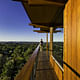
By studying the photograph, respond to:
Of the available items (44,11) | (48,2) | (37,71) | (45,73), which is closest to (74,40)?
(48,2)

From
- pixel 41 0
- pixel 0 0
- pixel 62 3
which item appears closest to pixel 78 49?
pixel 62 3

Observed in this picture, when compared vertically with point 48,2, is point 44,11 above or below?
above

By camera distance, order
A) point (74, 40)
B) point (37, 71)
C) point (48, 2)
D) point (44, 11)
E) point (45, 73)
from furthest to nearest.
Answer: point (37, 71), point (45, 73), point (44, 11), point (48, 2), point (74, 40)

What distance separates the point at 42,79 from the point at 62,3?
7.59 ft

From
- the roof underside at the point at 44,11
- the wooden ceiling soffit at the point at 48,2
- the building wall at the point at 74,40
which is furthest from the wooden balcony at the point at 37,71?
the roof underside at the point at 44,11

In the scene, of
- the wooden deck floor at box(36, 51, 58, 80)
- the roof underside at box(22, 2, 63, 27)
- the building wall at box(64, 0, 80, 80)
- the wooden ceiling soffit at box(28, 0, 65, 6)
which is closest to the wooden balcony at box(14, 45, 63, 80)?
the wooden deck floor at box(36, 51, 58, 80)

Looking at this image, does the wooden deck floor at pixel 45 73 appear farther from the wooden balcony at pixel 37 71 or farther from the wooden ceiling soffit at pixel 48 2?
the wooden ceiling soffit at pixel 48 2

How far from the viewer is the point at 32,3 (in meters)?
1.50

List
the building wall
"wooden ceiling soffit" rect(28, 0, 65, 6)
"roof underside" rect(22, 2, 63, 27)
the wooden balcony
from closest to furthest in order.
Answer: the wooden balcony < the building wall < "wooden ceiling soffit" rect(28, 0, 65, 6) < "roof underside" rect(22, 2, 63, 27)

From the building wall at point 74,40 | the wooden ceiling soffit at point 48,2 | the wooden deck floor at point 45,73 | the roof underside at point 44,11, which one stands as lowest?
the wooden deck floor at point 45,73

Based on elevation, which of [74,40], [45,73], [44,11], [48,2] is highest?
[44,11]

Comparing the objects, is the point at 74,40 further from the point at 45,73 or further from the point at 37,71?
the point at 37,71

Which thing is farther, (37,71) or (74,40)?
(37,71)

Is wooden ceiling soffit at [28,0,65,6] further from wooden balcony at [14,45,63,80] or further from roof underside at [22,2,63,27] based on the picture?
wooden balcony at [14,45,63,80]
